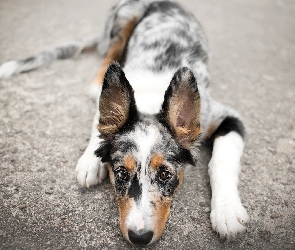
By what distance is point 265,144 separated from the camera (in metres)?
4.29

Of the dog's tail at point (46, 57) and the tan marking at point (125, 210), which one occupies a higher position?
the tan marking at point (125, 210)

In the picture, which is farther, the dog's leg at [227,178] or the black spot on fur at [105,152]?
the black spot on fur at [105,152]

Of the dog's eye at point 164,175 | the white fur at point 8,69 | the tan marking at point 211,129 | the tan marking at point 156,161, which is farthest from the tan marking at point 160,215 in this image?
the white fur at point 8,69

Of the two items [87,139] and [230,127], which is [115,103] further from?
[230,127]

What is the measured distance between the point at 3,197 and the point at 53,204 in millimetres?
494

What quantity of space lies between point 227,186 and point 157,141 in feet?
3.02

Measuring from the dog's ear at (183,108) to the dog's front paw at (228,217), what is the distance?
2.14 feet

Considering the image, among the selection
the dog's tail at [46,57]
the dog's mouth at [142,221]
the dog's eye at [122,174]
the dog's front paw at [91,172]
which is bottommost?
the dog's tail at [46,57]

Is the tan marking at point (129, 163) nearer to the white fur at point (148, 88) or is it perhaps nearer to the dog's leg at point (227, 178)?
the white fur at point (148, 88)

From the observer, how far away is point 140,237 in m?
2.65

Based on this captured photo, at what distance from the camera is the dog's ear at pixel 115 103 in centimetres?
291

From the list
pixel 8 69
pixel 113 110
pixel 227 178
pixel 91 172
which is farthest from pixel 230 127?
pixel 8 69

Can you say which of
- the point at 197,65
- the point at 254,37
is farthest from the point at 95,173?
the point at 254,37

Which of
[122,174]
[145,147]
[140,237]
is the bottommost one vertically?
[140,237]
